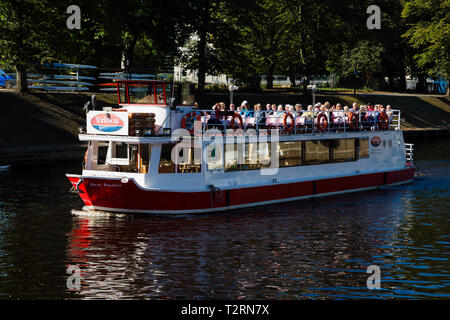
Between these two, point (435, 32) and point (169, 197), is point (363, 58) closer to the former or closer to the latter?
point (435, 32)

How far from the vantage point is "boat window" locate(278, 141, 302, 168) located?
30797mm

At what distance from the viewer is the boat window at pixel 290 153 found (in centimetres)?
3080

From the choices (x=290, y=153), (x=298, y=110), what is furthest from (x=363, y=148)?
(x=290, y=153)

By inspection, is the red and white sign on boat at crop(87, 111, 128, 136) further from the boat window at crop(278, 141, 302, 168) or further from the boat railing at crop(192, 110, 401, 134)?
the boat window at crop(278, 141, 302, 168)

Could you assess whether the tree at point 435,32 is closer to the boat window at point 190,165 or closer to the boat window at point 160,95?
the boat window at point 190,165

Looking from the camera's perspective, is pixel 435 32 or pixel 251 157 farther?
pixel 435 32

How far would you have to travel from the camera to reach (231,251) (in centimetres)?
2198

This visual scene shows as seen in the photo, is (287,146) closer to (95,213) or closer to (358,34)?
(95,213)

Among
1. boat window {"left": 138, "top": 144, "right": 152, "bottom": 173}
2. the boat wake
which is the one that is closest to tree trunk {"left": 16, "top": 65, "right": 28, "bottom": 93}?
the boat wake

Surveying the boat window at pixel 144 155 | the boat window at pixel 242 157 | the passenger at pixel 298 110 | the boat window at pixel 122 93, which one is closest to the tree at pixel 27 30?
the boat window at pixel 122 93

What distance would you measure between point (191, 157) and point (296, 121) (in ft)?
22.5

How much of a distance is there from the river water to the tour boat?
828 mm

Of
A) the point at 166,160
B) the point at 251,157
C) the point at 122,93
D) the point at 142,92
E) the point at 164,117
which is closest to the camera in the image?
the point at 166,160

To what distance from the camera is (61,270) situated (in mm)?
19578
